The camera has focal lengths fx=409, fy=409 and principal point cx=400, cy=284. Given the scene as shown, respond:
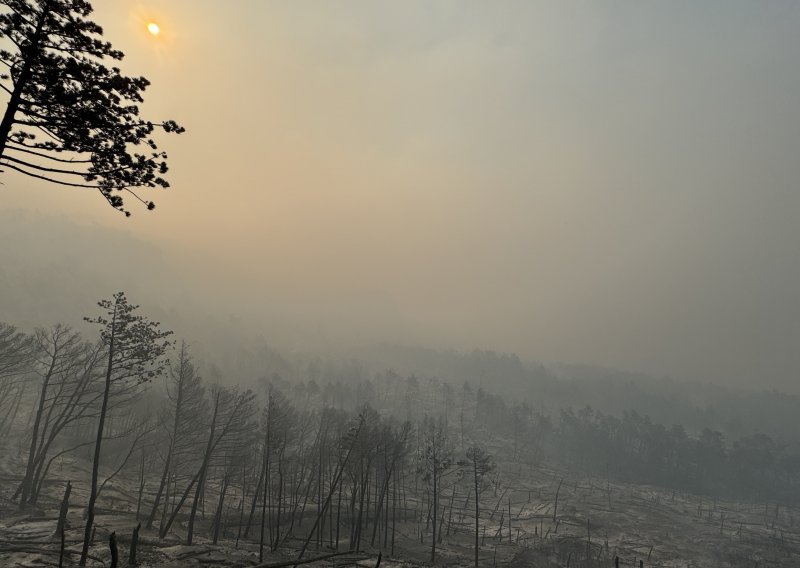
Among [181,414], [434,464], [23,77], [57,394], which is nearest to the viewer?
[23,77]

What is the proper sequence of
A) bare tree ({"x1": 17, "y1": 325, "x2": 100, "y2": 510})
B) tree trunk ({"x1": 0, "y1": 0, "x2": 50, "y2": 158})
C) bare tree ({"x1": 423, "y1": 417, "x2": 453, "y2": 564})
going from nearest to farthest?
tree trunk ({"x1": 0, "y1": 0, "x2": 50, "y2": 158}) → bare tree ({"x1": 17, "y1": 325, "x2": 100, "y2": 510}) → bare tree ({"x1": 423, "y1": 417, "x2": 453, "y2": 564})

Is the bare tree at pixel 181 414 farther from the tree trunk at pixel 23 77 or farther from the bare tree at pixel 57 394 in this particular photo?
the tree trunk at pixel 23 77

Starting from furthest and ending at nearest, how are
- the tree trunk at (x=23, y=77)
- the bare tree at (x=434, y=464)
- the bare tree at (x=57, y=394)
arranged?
the bare tree at (x=434, y=464), the bare tree at (x=57, y=394), the tree trunk at (x=23, y=77)

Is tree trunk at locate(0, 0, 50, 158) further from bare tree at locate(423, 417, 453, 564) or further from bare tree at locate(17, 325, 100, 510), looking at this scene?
bare tree at locate(423, 417, 453, 564)

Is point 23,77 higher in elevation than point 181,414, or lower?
higher

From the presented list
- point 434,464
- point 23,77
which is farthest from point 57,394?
point 23,77

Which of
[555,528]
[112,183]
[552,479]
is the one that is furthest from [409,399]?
[112,183]

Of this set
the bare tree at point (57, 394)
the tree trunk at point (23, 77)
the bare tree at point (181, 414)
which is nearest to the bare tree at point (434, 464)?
the bare tree at point (181, 414)

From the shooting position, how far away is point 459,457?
126938 millimetres

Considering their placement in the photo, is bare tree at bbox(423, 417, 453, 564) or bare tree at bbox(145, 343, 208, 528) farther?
A: bare tree at bbox(423, 417, 453, 564)

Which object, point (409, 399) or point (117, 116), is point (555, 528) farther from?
point (409, 399)

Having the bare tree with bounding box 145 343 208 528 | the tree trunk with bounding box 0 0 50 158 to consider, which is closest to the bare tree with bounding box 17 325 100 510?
the bare tree with bounding box 145 343 208 528

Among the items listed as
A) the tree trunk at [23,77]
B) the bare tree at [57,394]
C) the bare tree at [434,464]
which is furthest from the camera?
the bare tree at [434,464]

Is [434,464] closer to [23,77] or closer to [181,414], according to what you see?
[181,414]
